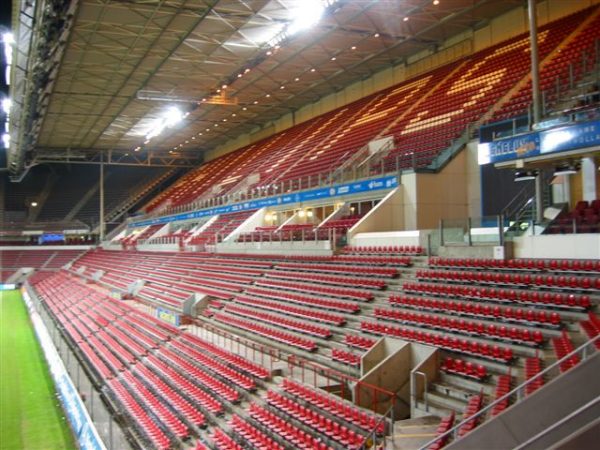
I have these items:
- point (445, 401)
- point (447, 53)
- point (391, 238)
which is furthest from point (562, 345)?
point (447, 53)

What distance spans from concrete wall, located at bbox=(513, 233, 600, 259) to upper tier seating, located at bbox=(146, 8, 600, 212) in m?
6.08

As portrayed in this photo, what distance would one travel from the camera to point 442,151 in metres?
16.6

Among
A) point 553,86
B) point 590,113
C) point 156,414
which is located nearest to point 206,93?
point 553,86

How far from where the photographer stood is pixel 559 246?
32.6 feet

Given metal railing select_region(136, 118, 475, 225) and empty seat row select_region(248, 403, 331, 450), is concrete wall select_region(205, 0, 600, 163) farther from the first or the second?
empty seat row select_region(248, 403, 331, 450)

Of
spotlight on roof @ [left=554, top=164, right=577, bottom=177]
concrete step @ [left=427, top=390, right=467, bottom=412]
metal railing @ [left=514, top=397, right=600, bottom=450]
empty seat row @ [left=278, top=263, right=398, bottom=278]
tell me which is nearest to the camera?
metal railing @ [left=514, top=397, right=600, bottom=450]

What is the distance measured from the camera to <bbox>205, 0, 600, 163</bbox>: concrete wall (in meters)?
20.6

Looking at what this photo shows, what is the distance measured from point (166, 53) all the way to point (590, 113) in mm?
19044

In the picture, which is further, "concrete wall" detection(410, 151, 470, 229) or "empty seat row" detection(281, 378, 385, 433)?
"concrete wall" detection(410, 151, 470, 229)

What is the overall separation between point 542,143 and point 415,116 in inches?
494

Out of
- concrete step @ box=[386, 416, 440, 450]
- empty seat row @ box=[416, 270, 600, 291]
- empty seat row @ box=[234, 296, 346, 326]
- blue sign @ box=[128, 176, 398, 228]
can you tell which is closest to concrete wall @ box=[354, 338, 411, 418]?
concrete step @ box=[386, 416, 440, 450]

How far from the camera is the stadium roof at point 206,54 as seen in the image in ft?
63.4

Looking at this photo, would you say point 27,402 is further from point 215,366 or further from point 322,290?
point 322,290

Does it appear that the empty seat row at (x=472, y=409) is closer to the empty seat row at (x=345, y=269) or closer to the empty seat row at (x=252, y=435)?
the empty seat row at (x=252, y=435)
